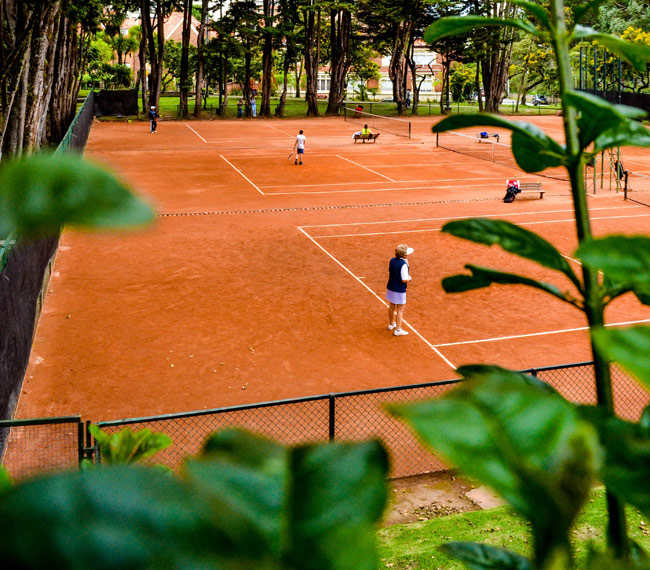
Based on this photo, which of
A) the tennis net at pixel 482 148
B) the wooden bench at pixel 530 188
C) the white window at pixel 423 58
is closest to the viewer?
the wooden bench at pixel 530 188

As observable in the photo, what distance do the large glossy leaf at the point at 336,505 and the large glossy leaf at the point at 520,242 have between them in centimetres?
65

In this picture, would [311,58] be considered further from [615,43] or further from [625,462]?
[625,462]

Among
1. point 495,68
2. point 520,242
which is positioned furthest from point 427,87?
point 520,242

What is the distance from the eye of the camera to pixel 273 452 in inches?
24.0

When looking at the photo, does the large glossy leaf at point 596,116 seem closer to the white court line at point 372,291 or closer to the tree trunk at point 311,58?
the white court line at point 372,291

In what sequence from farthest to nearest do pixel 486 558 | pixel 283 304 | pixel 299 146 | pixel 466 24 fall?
pixel 299 146 < pixel 283 304 < pixel 466 24 < pixel 486 558

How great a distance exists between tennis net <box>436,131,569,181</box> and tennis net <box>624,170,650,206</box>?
2.84 meters

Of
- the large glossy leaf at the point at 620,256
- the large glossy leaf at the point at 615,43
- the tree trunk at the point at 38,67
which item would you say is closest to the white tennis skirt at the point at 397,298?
the tree trunk at the point at 38,67

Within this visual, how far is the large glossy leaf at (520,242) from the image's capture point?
3.88 feet

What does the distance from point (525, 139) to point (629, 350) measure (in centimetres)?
79

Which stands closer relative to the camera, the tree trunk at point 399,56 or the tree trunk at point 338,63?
the tree trunk at point 399,56

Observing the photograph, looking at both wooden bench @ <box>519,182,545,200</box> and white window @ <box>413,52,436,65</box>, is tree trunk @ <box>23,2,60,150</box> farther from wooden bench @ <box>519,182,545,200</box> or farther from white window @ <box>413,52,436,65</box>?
white window @ <box>413,52,436,65</box>

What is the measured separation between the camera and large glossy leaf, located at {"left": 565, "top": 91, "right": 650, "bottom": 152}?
1009mm

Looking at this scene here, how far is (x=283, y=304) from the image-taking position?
16.3 metres
